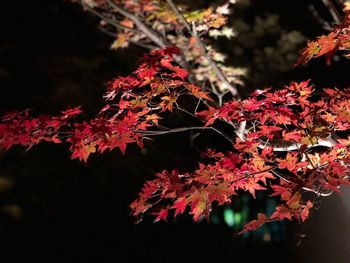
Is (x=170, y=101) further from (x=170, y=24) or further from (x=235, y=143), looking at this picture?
(x=170, y=24)

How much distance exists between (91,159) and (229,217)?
5954 millimetres

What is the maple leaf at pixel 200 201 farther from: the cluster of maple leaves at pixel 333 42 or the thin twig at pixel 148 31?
the thin twig at pixel 148 31

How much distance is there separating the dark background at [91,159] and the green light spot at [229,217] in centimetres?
235

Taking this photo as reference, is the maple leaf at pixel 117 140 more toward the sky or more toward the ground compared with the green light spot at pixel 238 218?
more toward the sky

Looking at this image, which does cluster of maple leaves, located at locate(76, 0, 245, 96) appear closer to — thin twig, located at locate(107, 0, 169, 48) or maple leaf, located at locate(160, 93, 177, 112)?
thin twig, located at locate(107, 0, 169, 48)

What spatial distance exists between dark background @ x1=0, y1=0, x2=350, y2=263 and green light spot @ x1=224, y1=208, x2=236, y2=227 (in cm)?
235

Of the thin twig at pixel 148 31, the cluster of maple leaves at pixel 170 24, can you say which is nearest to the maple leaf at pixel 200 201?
the cluster of maple leaves at pixel 170 24

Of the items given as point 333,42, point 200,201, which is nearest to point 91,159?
point 200,201

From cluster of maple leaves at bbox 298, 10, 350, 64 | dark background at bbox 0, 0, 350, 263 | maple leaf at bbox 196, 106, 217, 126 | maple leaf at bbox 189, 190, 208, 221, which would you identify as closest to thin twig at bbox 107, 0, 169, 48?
dark background at bbox 0, 0, 350, 263

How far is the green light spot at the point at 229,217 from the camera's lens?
38.1 feet

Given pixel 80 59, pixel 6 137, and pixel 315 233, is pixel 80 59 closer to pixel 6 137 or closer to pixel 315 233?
pixel 6 137

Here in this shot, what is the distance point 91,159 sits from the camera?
8.12 m

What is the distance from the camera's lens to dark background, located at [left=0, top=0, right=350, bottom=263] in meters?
7.20

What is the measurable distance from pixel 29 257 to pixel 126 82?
5.09m
